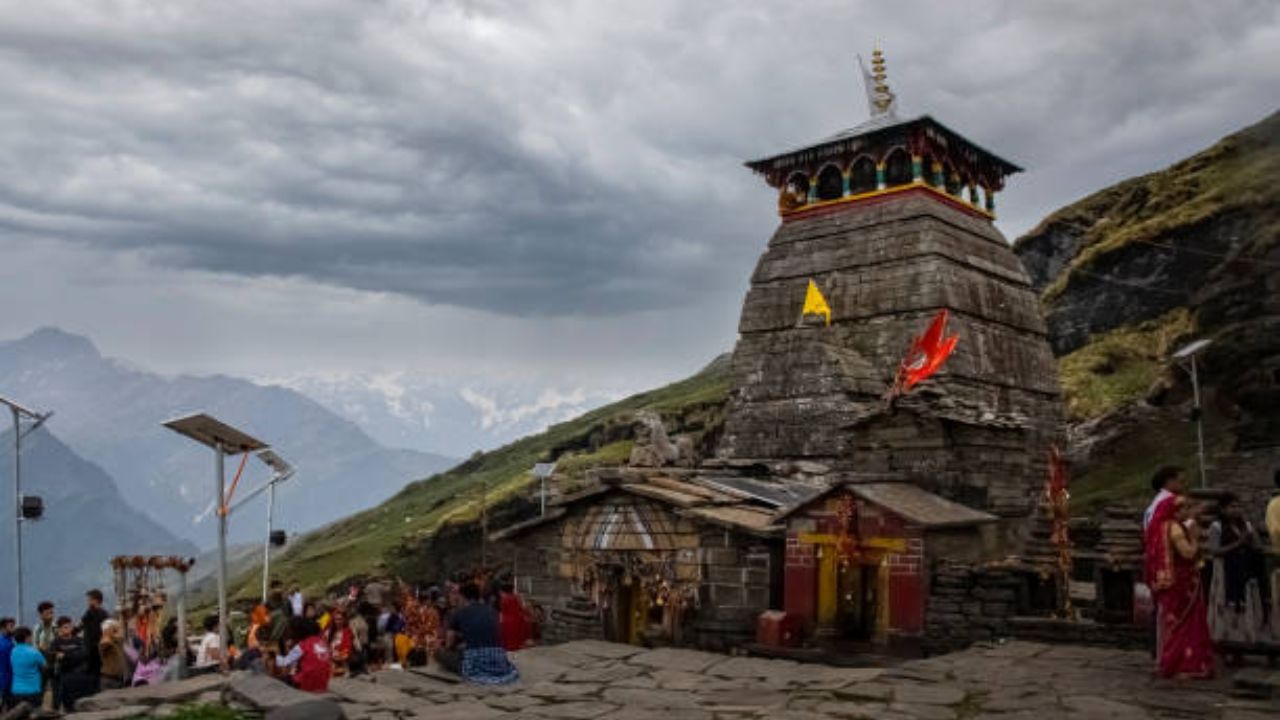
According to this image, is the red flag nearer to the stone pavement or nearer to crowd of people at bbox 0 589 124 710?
the stone pavement

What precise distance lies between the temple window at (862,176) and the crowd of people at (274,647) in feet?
76.1

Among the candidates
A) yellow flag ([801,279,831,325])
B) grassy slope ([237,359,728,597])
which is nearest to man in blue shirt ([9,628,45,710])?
yellow flag ([801,279,831,325])

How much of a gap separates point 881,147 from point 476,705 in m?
29.4

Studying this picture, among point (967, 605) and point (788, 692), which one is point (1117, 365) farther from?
point (788, 692)

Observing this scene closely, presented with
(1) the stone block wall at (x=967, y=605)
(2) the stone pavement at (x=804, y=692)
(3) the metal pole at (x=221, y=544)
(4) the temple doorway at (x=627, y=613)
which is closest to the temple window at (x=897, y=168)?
(4) the temple doorway at (x=627, y=613)

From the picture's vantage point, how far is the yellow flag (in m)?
34.7

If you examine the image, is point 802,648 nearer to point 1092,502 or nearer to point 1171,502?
point 1171,502

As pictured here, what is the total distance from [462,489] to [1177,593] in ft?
298

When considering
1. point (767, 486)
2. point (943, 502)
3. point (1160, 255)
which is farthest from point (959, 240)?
point (1160, 255)

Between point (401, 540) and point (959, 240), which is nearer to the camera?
point (959, 240)

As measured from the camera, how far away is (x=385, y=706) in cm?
1014

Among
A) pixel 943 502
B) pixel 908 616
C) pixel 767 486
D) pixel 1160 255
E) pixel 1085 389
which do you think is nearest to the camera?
pixel 908 616

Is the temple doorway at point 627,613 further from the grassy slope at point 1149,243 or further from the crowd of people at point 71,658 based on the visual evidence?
the grassy slope at point 1149,243

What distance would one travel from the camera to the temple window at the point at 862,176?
36594 mm
